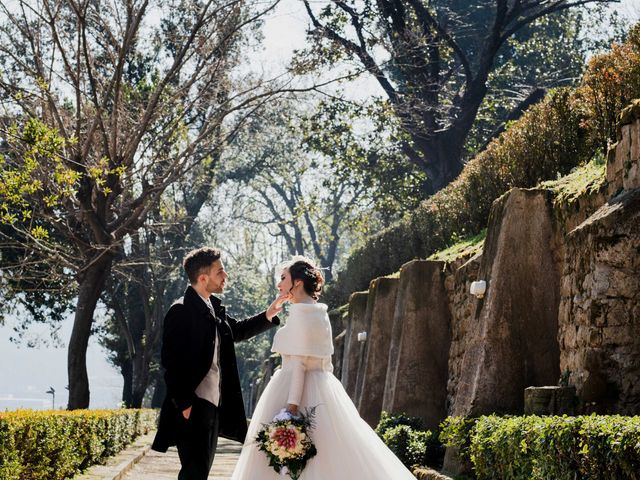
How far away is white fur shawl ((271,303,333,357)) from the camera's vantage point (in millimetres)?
6598

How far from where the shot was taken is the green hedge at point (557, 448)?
573 centimetres

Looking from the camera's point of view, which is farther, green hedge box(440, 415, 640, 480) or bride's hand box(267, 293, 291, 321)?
bride's hand box(267, 293, 291, 321)

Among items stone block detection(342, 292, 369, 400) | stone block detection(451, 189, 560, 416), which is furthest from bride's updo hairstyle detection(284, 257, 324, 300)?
stone block detection(342, 292, 369, 400)

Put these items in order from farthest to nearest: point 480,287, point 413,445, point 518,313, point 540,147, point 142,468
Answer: point 142,468, point 540,147, point 413,445, point 480,287, point 518,313

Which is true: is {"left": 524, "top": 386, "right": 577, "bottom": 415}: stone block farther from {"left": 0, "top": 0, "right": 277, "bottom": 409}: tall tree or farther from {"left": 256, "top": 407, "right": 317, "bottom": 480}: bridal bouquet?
{"left": 0, "top": 0, "right": 277, "bottom": 409}: tall tree

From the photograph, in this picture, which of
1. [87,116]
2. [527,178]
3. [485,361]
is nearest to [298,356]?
[485,361]

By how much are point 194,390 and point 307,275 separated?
1.05 metres

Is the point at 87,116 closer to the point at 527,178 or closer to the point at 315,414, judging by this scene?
the point at 527,178

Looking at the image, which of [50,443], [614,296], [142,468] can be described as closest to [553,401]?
[614,296]

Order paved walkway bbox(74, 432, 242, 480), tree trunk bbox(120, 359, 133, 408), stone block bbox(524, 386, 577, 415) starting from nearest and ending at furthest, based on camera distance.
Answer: stone block bbox(524, 386, 577, 415), paved walkway bbox(74, 432, 242, 480), tree trunk bbox(120, 359, 133, 408)

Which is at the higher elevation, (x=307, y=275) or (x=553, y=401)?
(x=307, y=275)

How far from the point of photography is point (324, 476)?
6.36 meters

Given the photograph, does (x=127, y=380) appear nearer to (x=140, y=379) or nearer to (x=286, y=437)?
(x=140, y=379)

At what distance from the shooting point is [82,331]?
691 inches
